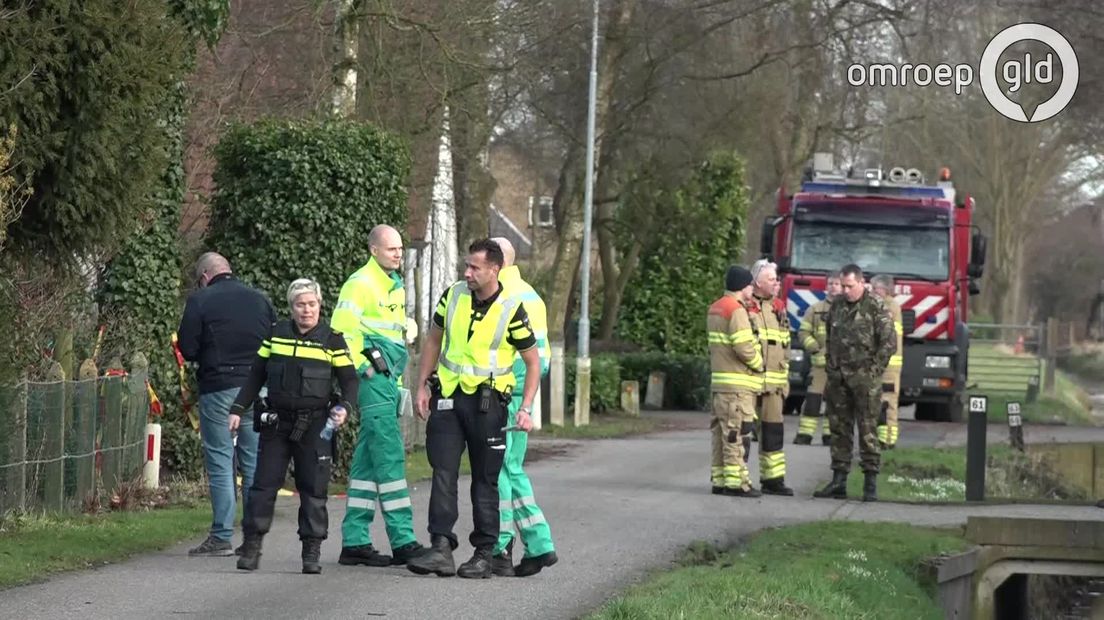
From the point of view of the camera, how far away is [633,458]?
22.0m

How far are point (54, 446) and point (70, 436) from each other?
42 centimetres

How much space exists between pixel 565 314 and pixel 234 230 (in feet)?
64.9

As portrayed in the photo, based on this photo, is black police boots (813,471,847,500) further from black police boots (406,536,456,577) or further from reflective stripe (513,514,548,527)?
black police boots (406,536,456,577)

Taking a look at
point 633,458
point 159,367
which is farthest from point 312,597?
point 633,458

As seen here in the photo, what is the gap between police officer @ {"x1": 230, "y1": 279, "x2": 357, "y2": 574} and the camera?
35.5ft

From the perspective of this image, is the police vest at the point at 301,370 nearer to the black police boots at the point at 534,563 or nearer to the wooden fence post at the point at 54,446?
the black police boots at the point at 534,563

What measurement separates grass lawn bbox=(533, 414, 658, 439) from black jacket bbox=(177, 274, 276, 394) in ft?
47.1

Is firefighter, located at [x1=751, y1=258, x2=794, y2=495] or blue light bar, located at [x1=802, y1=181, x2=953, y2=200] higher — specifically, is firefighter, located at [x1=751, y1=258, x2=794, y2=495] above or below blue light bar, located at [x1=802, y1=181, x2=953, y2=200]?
Answer: below

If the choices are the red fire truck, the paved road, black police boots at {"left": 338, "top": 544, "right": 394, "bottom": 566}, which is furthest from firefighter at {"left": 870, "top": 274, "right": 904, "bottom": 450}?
black police boots at {"left": 338, "top": 544, "right": 394, "bottom": 566}

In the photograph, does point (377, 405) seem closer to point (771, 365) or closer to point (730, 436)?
point (730, 436)

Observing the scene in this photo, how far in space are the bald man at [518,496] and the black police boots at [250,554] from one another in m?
1.36

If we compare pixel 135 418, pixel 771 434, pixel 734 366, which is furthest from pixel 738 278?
pixel 135 418

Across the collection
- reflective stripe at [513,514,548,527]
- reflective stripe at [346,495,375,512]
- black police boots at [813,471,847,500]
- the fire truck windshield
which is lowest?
black police boots at [813,471,847,500]

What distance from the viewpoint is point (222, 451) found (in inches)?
478
